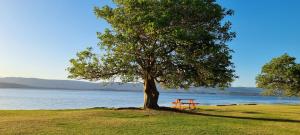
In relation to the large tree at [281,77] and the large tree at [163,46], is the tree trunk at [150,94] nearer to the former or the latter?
the large tree at [163,46]

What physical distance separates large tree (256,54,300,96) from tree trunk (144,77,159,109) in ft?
113

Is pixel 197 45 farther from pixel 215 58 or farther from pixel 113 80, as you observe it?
pixel 113 80

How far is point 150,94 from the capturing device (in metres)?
44.8

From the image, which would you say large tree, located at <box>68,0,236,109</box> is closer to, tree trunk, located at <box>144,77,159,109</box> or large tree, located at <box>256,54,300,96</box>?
tree trunk, located at <box>144,77,159,109</box>

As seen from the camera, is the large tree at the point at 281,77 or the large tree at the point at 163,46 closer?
the large tree at the point at 163,46

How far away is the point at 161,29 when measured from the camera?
39.2 meters

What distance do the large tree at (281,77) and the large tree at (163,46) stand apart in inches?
1212

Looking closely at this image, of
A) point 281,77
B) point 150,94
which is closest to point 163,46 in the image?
point 150,94

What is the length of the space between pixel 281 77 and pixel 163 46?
38662mm

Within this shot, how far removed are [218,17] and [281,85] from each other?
36024mm

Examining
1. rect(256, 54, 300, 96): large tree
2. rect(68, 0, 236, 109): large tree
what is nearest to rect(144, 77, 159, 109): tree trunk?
rect(68, 0, 236, 109): large tree

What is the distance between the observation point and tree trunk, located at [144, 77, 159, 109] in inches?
1737

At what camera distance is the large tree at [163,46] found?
4050 cm

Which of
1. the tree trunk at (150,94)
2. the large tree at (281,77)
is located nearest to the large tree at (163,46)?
the tree trunk at (150,94)
